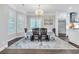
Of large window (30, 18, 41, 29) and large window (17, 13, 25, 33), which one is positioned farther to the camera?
large window (30, 18, 41, 29)

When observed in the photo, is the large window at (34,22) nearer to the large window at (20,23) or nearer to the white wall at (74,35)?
the large window at (20,23)

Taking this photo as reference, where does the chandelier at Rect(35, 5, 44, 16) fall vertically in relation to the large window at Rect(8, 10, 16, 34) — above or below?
above

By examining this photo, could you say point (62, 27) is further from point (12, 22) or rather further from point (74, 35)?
point (12, 22)

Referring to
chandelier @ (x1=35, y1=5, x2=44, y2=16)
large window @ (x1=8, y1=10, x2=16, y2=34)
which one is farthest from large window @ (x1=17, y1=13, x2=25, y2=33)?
chandelier @ (x1=35, y1=5, x2=44, y2=16)

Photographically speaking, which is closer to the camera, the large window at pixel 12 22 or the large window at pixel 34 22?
the large window at pixel 12 22

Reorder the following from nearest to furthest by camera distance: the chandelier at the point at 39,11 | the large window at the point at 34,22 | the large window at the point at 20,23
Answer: the large window at the point at 20,23 < the large window at the point at 34,22 < the chandelier at the point at 39,11

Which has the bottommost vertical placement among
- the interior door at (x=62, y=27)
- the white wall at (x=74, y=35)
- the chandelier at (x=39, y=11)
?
the white wall at (x=74, y=35)

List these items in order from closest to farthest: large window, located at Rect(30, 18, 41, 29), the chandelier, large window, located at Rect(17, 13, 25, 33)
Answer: large window, located at Rect(17, 13, 25, 33), large window, located at Rect(30, 18, 41, 29), the chandelier

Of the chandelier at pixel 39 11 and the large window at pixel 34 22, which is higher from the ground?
the chandelier at pixel 39 11

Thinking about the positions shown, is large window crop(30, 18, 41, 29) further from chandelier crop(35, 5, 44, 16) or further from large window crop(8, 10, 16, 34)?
large window crop(8, 10, 16, 34)

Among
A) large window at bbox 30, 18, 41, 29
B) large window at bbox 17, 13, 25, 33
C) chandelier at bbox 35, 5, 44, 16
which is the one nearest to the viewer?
large window at bbox 17, 13, 25, 33

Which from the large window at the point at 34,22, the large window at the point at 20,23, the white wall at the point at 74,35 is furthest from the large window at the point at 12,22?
the white wall at the point at 74,35

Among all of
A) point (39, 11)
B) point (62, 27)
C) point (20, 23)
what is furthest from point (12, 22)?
point (62, 27)

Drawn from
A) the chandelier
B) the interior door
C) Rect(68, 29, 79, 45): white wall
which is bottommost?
Rect(68, 29, 79, 45): white wall
